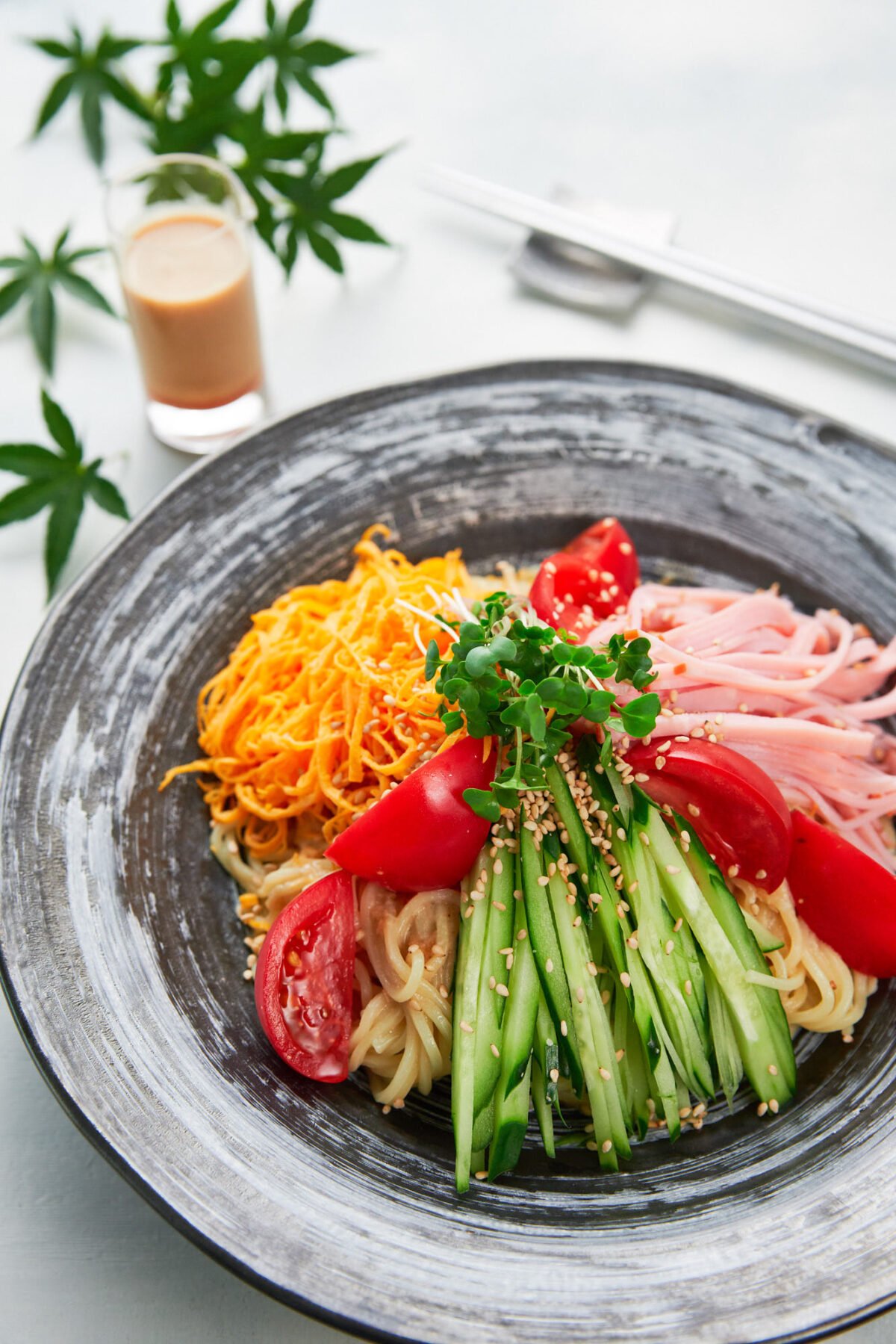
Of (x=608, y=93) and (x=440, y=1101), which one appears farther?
(x=608, y=93)

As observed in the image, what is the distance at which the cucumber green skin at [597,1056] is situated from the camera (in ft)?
7.59

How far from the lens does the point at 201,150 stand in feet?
13.9

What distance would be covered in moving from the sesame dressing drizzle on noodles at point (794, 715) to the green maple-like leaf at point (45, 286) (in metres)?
2.39

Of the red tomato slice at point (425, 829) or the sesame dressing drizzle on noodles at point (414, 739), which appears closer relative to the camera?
the red tomato slice at point (425, 829)

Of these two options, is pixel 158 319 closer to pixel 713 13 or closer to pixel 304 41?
pixel 304 41

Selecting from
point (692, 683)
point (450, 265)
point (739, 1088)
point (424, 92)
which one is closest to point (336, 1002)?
point (739, 1088)

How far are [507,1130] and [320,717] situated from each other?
109cm

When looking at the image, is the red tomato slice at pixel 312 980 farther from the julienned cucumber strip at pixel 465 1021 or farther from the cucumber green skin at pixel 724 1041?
the cucumber green skin at pixel 724 1041

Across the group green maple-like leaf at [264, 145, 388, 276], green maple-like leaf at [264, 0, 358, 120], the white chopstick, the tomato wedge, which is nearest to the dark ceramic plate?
the tomato wedge

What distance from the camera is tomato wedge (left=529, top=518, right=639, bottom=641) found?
276 cm

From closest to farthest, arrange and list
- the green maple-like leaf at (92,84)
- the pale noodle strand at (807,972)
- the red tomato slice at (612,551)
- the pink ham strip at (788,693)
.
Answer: the pale noodle strand at (807,972)
the pink ham strip at (788,693)
the red tomato slice at (612,551)
the green maple-like leaf at (92,84)

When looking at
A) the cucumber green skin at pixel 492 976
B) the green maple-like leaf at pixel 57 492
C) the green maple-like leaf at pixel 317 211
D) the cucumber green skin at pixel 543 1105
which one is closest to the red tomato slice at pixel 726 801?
the cucumber green skin at pixel 492 976

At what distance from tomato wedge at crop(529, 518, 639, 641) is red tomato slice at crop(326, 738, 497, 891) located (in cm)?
44

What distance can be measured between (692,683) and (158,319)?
2.00 m
